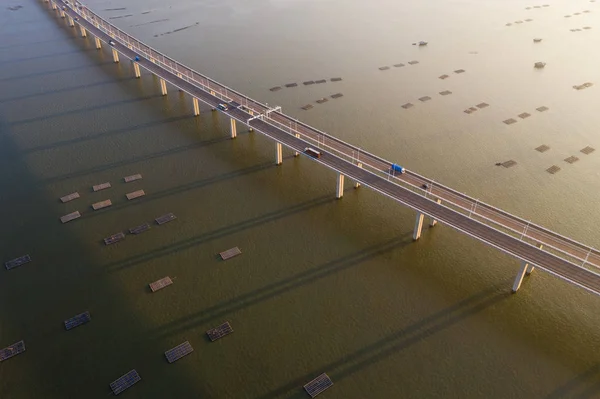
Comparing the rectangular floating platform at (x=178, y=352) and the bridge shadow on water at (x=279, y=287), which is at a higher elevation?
the bridge shadow on water at (x=279, y=287)

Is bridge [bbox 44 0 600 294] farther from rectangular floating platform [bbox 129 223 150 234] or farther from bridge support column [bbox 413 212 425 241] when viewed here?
rectangular floating platform [bbox 129 223 150 234]

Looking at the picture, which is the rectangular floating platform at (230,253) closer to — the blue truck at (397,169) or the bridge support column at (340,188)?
the bridge support column at (340,188)

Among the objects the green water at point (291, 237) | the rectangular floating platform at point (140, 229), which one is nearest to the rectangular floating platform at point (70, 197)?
the green water at point (291, 237)

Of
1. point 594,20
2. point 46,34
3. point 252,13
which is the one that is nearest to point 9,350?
point 46,34

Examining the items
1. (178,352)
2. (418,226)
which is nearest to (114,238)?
(178,352)

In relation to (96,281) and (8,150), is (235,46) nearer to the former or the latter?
(8,150)

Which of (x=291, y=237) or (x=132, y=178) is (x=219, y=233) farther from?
(x=132, y=178)

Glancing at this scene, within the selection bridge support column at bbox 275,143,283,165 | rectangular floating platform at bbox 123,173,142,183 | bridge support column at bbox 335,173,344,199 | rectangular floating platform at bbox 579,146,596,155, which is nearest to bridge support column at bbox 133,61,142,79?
rectangular floating platform at bbox 123,173,142,183
